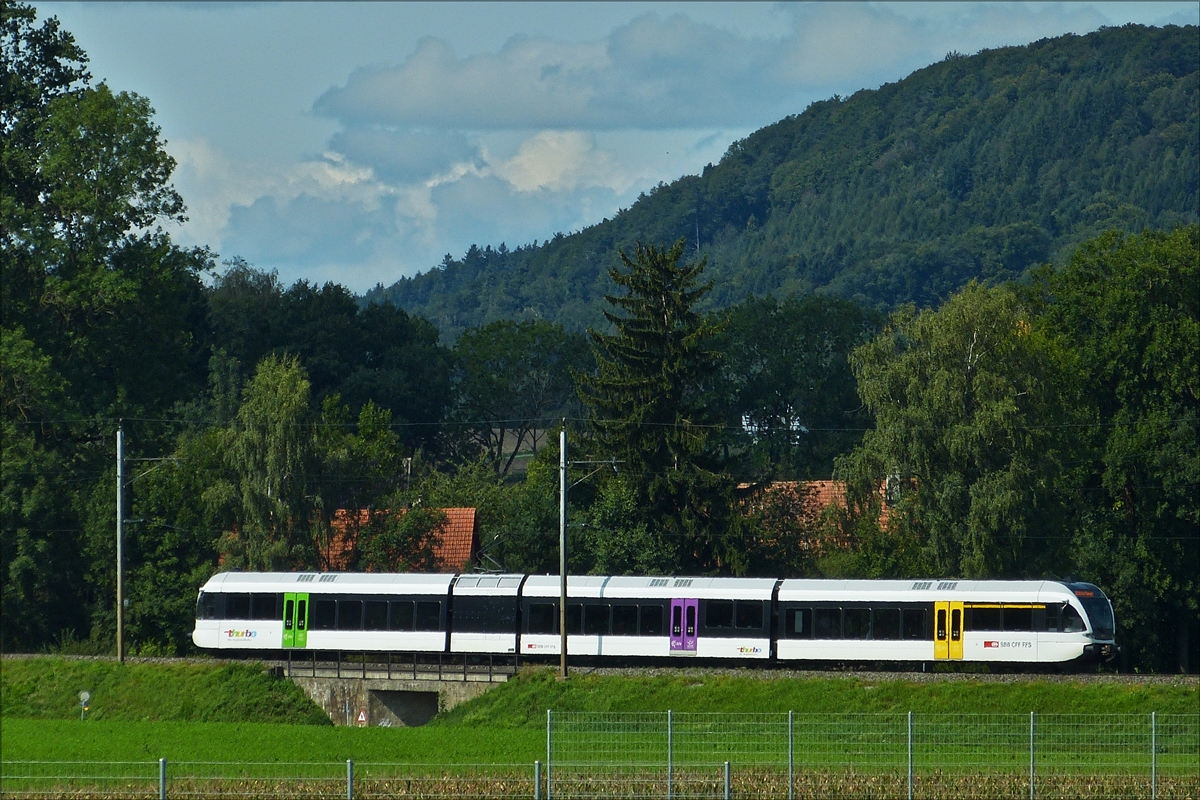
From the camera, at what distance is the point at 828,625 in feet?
155

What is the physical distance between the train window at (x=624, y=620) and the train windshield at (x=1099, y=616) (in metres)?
12.6

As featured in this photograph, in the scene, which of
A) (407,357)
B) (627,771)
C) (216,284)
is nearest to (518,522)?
(627,771)

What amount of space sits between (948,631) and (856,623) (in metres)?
2.59

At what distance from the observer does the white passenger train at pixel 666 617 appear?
45.5 meters

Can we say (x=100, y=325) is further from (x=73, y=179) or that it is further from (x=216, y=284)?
(x=216, y=284)

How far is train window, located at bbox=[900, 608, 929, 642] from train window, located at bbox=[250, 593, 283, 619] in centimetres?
1900

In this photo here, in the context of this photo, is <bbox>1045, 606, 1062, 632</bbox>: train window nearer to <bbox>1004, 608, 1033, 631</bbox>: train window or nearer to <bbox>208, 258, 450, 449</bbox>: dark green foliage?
<bbox>1004, 608, 1033, 631</bbox>: train window

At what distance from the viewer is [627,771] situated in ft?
90.2

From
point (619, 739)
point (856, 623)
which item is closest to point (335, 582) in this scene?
point (856, 623)

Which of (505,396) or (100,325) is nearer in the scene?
(100,325)

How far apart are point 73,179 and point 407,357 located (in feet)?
137

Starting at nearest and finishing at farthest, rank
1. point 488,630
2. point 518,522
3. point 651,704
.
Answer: point 651,704 → point 488,630 → point 518,522

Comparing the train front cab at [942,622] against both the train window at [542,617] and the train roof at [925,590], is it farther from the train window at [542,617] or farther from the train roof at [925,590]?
the train window at [542,617]

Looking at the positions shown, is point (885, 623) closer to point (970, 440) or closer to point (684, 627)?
point (684, 627)
